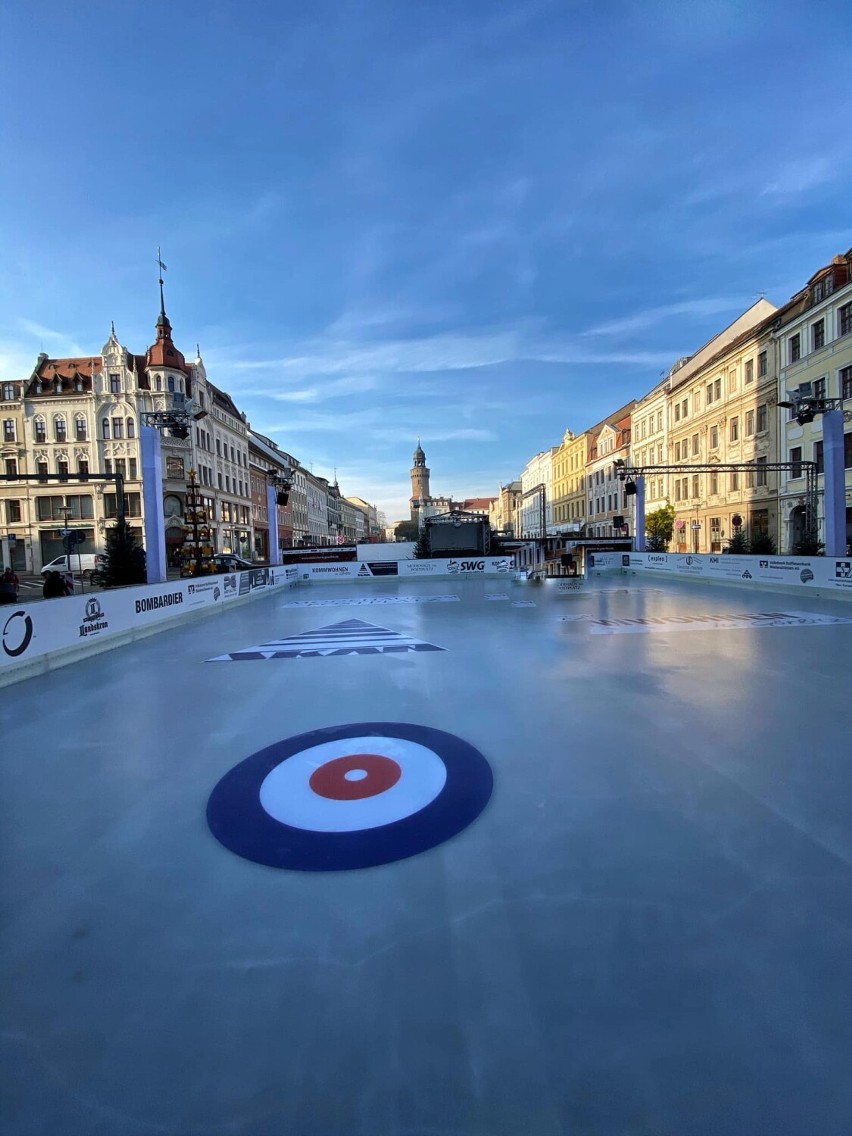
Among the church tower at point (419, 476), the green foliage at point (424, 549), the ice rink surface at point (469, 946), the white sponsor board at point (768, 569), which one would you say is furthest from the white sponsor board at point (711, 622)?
the church tower at point (419, 476)

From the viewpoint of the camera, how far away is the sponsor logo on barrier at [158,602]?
39.3 feet

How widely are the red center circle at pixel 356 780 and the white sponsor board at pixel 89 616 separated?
20.8ft

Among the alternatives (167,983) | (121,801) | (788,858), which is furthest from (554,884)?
(121,801)

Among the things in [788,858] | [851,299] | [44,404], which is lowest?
[788,858]

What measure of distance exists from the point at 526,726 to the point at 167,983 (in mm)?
3701

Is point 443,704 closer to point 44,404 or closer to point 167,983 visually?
point 167,983

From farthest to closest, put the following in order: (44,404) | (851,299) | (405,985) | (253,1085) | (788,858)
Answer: (44,404) < (851,299) < (788,858) < (405,985) < (253,1085)

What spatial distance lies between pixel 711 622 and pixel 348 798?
1076 cm

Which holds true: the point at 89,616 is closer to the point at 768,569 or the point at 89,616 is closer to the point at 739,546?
the point at 768,569

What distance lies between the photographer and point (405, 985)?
7.20 ft

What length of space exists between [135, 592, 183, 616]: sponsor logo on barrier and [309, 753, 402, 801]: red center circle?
9.42 meters

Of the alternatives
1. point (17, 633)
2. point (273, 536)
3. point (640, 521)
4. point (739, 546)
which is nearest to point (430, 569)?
point (273, 536)

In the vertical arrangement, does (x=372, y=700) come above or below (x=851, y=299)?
below

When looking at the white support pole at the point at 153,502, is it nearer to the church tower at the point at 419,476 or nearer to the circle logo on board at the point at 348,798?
the circle logo on board at the point at 348,798
